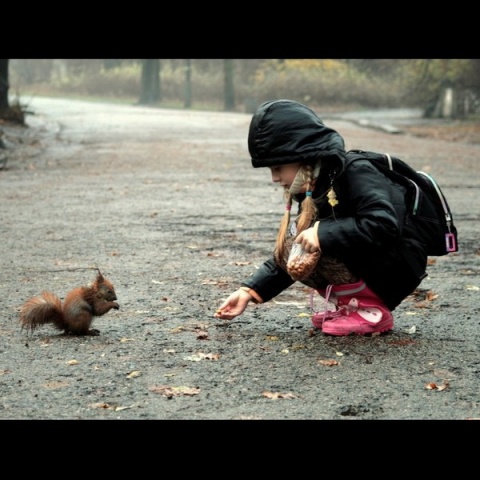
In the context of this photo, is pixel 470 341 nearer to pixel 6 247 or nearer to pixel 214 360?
pixel 214 360

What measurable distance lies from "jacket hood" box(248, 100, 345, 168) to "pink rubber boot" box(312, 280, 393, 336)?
652 mm

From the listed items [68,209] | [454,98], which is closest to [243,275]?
[68,209]

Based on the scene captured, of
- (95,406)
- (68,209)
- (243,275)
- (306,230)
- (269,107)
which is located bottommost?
(68,209)

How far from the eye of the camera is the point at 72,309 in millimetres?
5078

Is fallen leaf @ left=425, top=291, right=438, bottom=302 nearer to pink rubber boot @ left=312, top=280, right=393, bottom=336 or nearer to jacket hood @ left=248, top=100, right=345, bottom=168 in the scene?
pink rubber boot @ left=312, top=280, right=393, bottom=336

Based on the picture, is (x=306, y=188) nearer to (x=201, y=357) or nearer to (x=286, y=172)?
(x=286, y=172)

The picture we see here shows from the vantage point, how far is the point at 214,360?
4656 mm

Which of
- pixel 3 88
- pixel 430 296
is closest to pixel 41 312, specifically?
pixel 430 296

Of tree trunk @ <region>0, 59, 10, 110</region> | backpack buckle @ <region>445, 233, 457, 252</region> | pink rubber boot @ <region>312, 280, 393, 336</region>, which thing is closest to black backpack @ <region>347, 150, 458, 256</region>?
backpack buckle @ <region>445, 233, 457, 252</region>

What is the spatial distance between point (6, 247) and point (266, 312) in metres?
3.09

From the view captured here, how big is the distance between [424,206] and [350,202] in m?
0.41

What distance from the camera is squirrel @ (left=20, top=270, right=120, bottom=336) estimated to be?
505 cm

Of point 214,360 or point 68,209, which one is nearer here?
point 214,360
